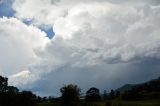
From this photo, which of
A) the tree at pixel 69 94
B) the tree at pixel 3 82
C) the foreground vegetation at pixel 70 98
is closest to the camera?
the foreground vegetation at pixel 70 98

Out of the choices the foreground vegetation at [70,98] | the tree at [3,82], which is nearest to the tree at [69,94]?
the foreground vegetation at [70,98]

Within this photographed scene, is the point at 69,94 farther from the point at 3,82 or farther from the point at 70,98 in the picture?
the point at 3,82

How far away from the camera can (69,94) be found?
477ft

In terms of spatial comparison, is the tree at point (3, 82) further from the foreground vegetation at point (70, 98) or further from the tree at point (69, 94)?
the tree at point (69, 94)

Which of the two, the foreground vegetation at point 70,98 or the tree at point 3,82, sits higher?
the tree at point 3,82

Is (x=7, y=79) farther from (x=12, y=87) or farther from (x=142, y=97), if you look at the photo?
(x=142, y=97)

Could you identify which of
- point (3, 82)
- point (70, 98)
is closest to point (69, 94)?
point (70, 98)

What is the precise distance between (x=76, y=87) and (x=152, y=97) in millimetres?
39097

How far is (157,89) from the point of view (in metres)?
194

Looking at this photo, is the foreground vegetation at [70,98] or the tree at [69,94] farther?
the tree at [69,94]

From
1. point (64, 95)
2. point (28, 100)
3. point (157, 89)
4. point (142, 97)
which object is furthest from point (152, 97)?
point (28, 100)

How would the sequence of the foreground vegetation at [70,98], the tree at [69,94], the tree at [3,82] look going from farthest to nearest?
the tree at [3,82], the tree at [69,94], the foreground vegetation at [70,98]

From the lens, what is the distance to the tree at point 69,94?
Result: 14238 centimetres

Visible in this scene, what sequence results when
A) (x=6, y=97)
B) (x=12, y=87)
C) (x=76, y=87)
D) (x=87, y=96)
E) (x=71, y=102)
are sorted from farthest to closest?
(x=87, y=96), (x=12, y=87), (x=76, y=87), (x=71, y=102), (x=6, y=97)
